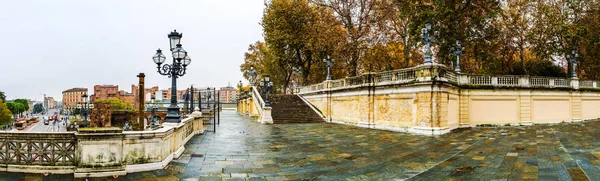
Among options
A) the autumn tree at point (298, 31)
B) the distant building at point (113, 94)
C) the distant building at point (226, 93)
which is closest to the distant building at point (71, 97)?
the distant building at point (113, 94)

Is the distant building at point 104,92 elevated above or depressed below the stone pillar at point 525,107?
above

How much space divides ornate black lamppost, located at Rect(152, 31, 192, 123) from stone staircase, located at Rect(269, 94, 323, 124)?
12.8 meters

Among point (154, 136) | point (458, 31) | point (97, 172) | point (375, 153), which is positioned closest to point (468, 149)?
point (375, 153)

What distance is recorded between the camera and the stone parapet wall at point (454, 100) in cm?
1559

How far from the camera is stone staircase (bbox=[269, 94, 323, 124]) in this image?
24.1 m

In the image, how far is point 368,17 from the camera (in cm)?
3073

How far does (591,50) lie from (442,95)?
73.2ft

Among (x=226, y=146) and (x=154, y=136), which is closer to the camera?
(x=154, y=136)

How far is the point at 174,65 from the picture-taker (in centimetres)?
1009

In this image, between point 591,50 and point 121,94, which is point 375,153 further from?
point 121,94

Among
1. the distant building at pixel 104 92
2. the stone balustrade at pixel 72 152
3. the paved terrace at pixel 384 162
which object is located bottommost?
the paved terrace at pixel 384 162

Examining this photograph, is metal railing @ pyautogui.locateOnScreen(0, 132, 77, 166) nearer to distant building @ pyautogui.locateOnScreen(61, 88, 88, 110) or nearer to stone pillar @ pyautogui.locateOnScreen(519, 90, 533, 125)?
stone pillar @ pyautogui.locateOnScreen(519, 90, 533, 125)

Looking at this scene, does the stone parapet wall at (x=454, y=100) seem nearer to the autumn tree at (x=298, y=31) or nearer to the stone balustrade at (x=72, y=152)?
the autumn tree at (x=298, y=31)

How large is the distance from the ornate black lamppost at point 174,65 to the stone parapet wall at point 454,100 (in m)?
10.9
